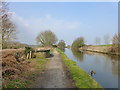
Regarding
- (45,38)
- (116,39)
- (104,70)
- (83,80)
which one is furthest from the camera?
(45,38)

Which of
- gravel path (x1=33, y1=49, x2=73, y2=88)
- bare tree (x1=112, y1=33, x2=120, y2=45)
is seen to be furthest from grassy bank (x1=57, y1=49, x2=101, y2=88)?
bare tree (x1=112, y1=33, x2=120, y2=45)

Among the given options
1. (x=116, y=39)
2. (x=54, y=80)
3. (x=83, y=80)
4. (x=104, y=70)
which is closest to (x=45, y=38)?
(x=116, y=39)

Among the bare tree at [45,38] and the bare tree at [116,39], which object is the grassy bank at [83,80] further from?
the bare tree at [45,38]

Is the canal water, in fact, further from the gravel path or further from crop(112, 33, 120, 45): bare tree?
crop(112, 33, 120, 45): bare tree

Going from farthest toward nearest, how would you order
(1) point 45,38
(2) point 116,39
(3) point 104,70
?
1. (1) point 45,38
2. (2) point 116,39
3. (3) point 104,70

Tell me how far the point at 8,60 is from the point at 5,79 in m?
1.66

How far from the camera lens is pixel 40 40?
170ft

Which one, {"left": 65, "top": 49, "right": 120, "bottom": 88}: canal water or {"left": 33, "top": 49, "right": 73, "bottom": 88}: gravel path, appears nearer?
{"left": 33, "top": 49, "right": 73, "bottom": 88}: gravel path

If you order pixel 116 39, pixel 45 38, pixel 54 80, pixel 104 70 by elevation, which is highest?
pixel 45 38

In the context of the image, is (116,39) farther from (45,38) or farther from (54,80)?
(45,38)

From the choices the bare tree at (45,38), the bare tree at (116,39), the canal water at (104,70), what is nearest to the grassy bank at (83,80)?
the canal water at (104,70)

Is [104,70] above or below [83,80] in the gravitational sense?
below

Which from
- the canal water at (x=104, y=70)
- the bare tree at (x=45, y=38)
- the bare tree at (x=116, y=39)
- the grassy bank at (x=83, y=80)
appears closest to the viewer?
the grassy bank at (x=83, y=80)

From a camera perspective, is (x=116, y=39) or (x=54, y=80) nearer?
(x=54, y=80)
